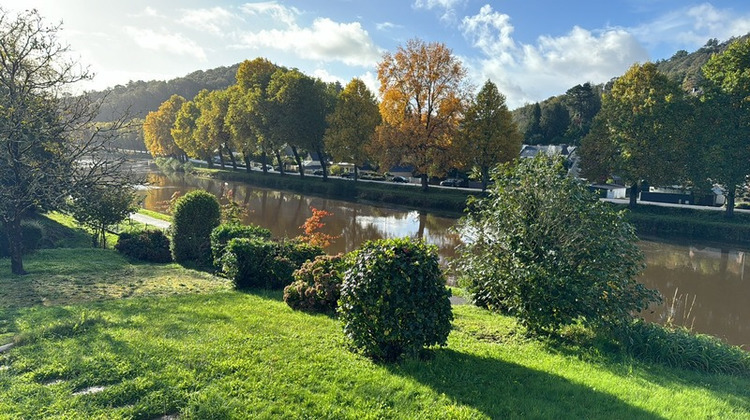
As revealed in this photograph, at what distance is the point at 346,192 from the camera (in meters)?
40.6

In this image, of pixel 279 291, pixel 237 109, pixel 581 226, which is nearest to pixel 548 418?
pixel 581 226

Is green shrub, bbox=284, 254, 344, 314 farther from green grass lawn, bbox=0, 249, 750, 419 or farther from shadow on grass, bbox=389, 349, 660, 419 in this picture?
shadow on grass, bbox=389, 349, 660, 419

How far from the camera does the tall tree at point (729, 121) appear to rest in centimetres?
2331

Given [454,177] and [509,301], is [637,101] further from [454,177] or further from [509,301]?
[509,301]

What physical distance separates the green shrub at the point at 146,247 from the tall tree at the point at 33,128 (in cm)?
322

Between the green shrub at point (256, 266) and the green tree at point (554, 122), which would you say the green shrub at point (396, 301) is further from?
the green tree at point (554, 122)

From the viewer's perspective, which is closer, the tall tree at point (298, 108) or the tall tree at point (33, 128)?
the tall tree at point (33, 128)

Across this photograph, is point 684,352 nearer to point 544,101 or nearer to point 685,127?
point 685,127

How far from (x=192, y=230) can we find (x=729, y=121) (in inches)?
1097

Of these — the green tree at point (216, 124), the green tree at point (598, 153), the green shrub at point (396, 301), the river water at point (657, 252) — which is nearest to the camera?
the green shrub at point (396, 301)

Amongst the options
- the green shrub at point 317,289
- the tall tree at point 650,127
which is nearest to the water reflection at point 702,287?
the tall tree at point 650,127

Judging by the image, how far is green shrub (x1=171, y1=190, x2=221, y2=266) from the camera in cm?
1371

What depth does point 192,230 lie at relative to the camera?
13.9m

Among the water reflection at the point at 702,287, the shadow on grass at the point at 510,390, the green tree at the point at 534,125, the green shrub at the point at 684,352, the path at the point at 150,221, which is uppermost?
the green tree at the point at 534,125
